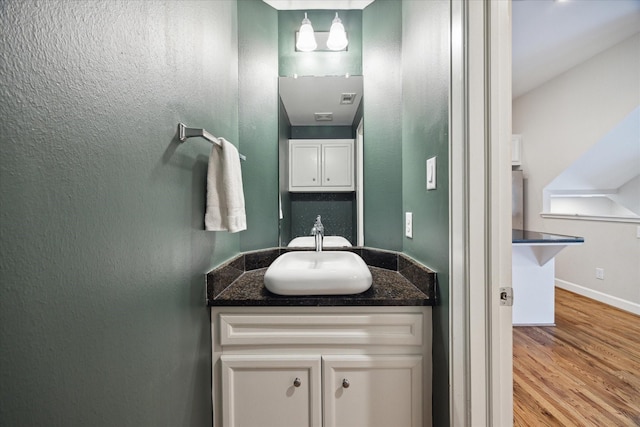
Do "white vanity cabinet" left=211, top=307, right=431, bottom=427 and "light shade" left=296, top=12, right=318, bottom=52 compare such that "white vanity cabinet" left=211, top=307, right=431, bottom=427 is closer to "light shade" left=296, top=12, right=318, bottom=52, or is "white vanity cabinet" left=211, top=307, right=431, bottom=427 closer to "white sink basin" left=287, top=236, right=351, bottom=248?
"white sink basin" left=287, top=236, right=351, bottom=248

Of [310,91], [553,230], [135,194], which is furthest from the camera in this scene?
[553,230]

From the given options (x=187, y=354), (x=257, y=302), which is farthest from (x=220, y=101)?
(x=187, y=354)

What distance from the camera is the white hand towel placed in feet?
3.54

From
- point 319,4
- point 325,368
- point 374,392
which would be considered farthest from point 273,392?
point 319,4

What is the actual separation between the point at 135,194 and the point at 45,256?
27 cm

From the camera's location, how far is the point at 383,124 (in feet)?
4.99

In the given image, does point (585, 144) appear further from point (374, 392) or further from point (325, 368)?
point (325, 368)

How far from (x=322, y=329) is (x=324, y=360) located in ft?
0.39

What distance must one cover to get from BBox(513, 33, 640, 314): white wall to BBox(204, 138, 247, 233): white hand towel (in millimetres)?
3948

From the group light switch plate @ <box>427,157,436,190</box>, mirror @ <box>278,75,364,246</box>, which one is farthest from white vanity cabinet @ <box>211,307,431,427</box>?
mirror @ <box>278,75,364,246</box>

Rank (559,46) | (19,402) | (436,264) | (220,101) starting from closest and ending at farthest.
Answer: (19,402) → (436,264) → (220,101) → (559,46)

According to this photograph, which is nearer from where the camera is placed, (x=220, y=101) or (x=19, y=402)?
(x=19, y=402)

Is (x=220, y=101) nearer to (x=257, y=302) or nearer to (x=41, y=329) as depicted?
(x=257, y=302)

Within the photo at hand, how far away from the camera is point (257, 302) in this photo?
1.10 m
